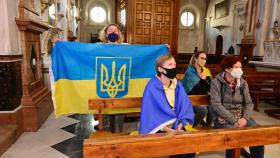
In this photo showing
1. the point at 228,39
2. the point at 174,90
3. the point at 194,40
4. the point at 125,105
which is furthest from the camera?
the point at 194,40

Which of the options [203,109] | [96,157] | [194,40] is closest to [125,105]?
[203,109]

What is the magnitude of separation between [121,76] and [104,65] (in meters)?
0.29

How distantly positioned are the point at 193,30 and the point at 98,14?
7.63 metres

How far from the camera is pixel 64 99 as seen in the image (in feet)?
9.71

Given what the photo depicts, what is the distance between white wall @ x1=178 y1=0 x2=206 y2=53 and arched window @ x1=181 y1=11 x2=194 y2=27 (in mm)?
307

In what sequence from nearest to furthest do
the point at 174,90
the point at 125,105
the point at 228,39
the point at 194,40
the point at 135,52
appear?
1. the point at 174,90
2. the point at 125,105
3. the point at 135,52
4. the point at 228,39
5. the point at 194,40

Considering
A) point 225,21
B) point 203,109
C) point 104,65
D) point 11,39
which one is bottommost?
point 203,109

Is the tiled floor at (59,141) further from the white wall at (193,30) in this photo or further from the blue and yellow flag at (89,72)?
the white wall at (193,30)

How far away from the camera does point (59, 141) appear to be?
10.4 ft

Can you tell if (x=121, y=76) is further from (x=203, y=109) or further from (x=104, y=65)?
(x=203, y=109)

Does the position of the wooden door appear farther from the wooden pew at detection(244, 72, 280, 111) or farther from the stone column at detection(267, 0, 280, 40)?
the wooden pew at detection(244, 72, 280, 111)

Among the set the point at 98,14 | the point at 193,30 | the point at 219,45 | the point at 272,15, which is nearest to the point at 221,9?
the point at 219,45

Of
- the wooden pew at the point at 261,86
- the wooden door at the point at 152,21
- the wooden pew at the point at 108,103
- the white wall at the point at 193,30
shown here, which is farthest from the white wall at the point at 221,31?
the wooden pew at the point at 108,103

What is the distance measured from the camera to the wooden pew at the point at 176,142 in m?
1.15
